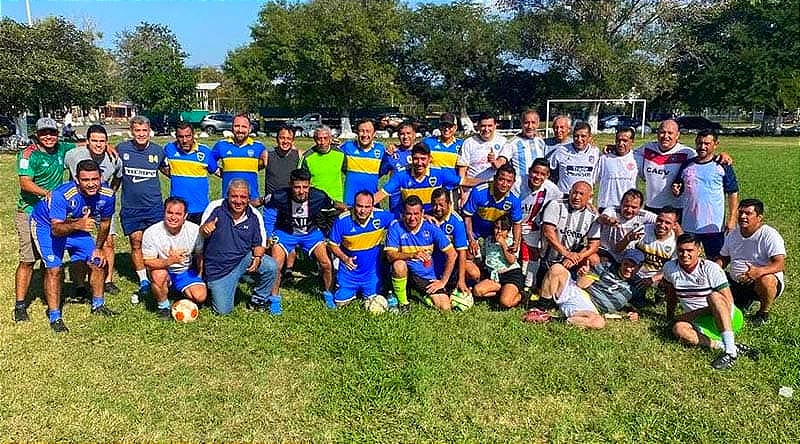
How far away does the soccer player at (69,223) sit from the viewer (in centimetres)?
554

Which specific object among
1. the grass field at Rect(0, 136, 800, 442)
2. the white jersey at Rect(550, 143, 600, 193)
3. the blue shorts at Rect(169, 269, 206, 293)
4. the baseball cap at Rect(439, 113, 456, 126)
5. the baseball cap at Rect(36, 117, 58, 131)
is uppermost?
the baseball cap at Rect(439, 113, 456, 126)

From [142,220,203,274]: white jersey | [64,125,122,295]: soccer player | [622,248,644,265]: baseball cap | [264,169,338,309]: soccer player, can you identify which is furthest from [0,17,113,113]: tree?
[622,248,644,265]: baseball cap

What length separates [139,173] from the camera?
6.67 metres

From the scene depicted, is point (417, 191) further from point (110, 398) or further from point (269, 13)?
point (269, 13)

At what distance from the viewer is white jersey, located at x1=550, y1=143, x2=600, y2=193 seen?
6.69 m

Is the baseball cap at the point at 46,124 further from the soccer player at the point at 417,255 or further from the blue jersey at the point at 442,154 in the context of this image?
the blue jersey at the point at 442,154

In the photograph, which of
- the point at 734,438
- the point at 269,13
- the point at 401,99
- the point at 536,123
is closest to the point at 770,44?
the point at 401,99

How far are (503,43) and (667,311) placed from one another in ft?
137

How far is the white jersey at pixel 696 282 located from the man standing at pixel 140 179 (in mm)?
5195

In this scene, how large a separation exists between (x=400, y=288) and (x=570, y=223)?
1816mm

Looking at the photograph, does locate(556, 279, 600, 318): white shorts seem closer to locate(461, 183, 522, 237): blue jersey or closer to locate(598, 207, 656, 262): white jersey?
locate(598, 207, 656, 262): white jersey

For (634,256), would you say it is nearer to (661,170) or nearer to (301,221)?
(661,170)

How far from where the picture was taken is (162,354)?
515cm

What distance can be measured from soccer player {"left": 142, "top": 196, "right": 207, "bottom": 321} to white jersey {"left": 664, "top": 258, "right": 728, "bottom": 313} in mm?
4281
